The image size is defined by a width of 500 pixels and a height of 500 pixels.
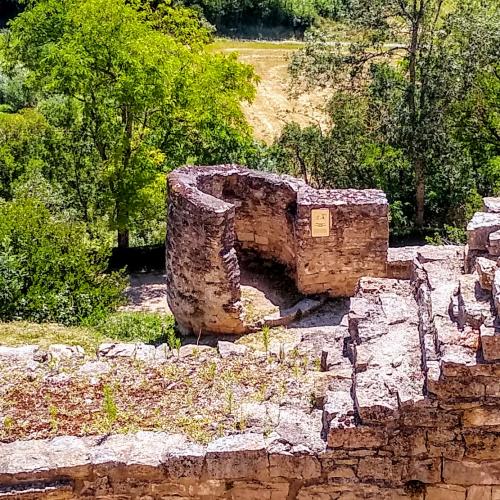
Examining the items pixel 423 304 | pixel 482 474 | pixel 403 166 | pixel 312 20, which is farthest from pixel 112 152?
pixel 312 20

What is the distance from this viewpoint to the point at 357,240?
538 inches

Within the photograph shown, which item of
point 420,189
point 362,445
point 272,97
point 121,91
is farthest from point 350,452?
point 272,97

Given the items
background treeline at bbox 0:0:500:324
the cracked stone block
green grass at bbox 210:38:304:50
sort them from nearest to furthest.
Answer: the cracked stone block, background treeline at bbox 0:0:500:324, green grass at bbox 210:38:304:50

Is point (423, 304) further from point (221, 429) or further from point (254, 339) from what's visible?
point (254, 339)

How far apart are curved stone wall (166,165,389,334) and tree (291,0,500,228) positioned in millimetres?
8446

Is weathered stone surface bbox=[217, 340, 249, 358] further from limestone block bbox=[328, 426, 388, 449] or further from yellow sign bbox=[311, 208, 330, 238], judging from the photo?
yellow sign bbox=[311, 208, 330, 238]

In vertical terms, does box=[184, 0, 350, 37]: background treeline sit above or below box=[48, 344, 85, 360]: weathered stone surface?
above

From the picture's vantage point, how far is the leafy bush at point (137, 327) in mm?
13023

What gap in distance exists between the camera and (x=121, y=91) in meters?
18.9

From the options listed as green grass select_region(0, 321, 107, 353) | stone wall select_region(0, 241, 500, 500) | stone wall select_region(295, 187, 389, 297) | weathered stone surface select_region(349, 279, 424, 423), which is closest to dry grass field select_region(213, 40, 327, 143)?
stone wall select_region(295, 187, 389, 297)

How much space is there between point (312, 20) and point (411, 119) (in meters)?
26.5

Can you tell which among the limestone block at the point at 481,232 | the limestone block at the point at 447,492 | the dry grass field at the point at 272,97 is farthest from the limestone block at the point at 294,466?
the dry grass field at the point at 272,97

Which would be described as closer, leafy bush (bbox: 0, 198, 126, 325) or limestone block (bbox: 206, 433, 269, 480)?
limestone block (bbox: 206, 433, 269, 480)

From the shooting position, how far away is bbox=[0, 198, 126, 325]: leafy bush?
13.6 metres
